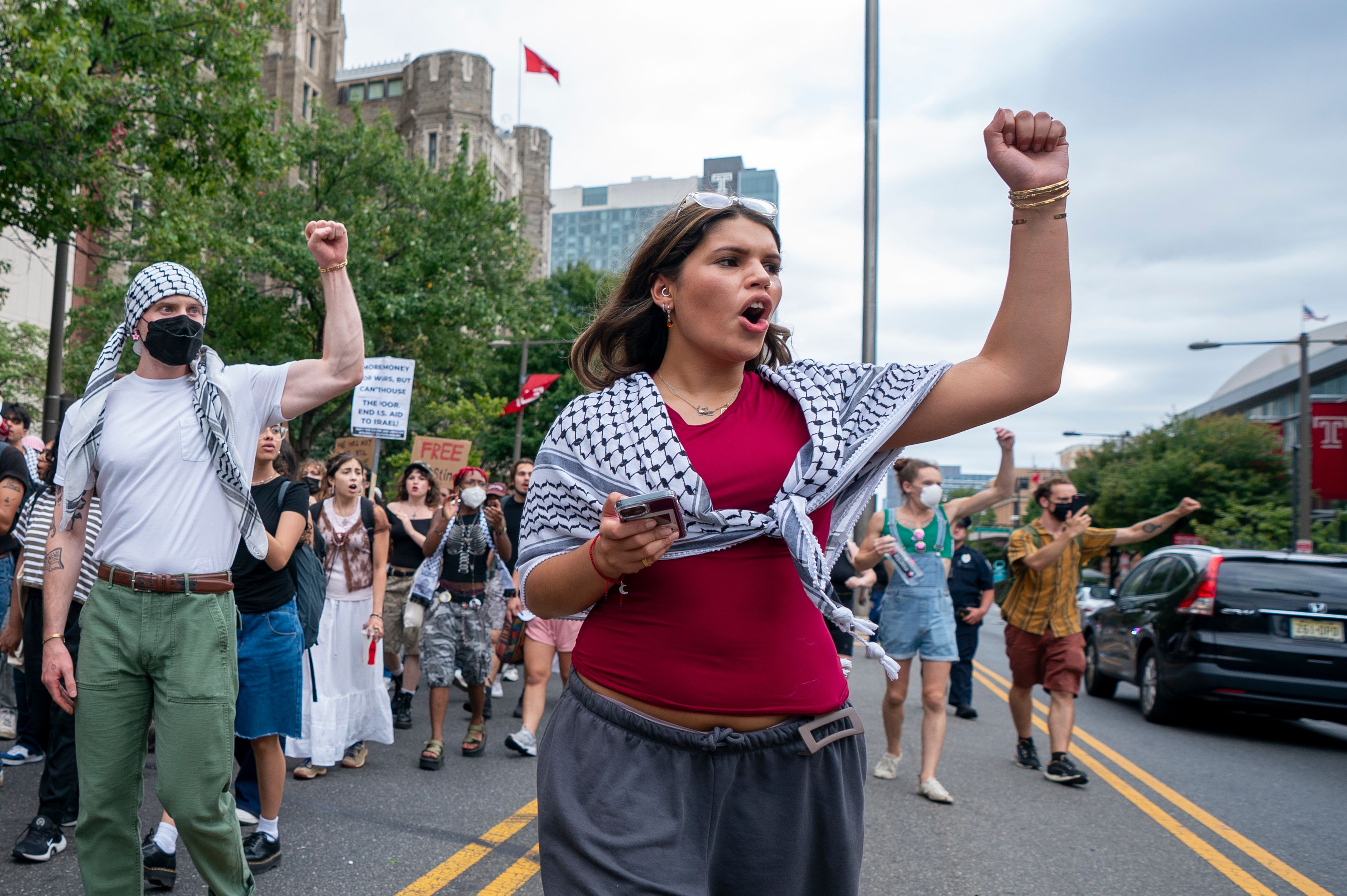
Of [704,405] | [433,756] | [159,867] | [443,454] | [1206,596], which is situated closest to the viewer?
[704,405]

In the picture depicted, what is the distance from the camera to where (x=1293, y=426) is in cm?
4231

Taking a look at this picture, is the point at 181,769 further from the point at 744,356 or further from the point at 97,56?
the point at 97,56

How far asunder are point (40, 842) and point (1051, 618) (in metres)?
5.61

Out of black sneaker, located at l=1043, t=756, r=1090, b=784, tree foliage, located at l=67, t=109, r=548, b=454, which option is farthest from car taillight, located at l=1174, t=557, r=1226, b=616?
tree foliage, located at l=67, t=109, r=548, b=454

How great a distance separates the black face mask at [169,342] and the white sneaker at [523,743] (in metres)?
4.18

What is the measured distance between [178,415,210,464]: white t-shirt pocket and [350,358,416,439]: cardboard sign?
828 centimetres

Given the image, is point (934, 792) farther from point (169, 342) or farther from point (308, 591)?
point (169, 342)

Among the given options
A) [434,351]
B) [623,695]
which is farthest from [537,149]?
[623,695]

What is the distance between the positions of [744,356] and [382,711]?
5.16 m

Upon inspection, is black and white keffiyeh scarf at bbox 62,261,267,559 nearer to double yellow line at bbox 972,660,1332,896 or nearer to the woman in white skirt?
the woman in white skirt

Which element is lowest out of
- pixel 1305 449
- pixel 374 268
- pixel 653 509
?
pixel 653 509

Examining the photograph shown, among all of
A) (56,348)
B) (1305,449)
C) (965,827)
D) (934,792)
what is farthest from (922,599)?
(1305,449)

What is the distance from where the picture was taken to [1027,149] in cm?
167

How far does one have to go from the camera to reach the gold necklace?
1.93m
